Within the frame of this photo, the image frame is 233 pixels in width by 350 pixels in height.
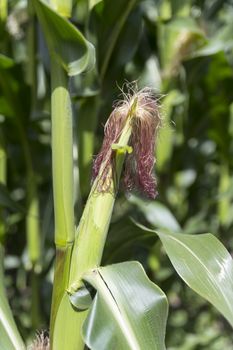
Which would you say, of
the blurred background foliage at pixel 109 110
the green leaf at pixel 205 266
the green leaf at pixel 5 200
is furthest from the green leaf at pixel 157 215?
the green leaf at pixel 205 266

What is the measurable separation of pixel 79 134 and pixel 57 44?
0.54 m

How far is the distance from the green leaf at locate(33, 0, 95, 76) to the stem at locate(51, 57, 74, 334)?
0.02 metres

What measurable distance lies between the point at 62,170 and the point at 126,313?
20cm

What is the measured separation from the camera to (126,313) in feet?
2.76

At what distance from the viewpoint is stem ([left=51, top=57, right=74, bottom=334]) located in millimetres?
895

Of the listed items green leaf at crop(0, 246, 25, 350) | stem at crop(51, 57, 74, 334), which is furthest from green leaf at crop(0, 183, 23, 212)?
stem at crop(51, 57, 74, 334)

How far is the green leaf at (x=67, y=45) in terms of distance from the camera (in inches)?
34.7

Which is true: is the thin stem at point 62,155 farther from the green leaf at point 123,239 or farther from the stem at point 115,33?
the stem at point 115,33

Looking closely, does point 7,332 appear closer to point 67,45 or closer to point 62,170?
point 62,170

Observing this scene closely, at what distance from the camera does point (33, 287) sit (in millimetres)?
1641

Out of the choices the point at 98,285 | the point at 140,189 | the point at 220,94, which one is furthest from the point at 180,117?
the point at 98,285

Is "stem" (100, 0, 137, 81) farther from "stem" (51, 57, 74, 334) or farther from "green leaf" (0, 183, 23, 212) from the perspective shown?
"stem" (51, 57, 74, 334)

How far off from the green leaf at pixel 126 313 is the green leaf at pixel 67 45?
26cm

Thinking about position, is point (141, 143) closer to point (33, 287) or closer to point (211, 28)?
point (33, 287)
